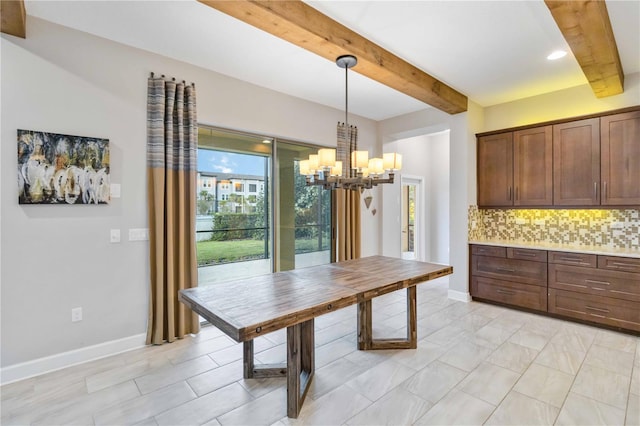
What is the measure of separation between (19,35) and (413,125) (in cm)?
469

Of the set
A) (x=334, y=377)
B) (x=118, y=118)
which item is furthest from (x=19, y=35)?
(x=334, y=377)

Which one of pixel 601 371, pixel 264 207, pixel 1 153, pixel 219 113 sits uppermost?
pixel 219 113

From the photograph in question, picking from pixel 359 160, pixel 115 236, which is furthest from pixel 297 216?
pixel 115 236

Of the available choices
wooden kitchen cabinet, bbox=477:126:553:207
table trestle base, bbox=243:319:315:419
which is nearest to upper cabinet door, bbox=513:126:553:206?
wooden kitchen cabinet, bbox=477:126:553:207

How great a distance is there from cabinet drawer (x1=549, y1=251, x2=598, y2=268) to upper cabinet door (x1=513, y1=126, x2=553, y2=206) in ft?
2.23

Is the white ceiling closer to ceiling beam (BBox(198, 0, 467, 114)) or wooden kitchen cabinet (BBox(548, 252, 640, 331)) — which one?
ceiling beam (BBox(198, 0, 467, 114))

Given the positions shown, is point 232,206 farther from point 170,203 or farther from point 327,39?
point 327,39

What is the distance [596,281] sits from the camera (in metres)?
3.49

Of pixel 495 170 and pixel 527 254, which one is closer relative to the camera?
pixel 527 254

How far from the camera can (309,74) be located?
362cm

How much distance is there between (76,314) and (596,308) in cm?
526

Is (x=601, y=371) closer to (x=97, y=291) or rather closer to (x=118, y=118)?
(x=97, y=291)

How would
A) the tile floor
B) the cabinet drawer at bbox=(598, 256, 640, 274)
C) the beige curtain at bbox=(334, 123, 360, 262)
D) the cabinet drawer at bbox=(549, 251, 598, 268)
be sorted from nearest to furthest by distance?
the tile floor < the cabinet drawer at bbox=(598, 256, 640, 274) < the cabinet drawer at bbox=(549, 251, 598, 268) < the beige curtain at bbox=(334, 123, 360, 262)

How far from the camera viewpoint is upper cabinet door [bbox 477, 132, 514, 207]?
4.37 m
